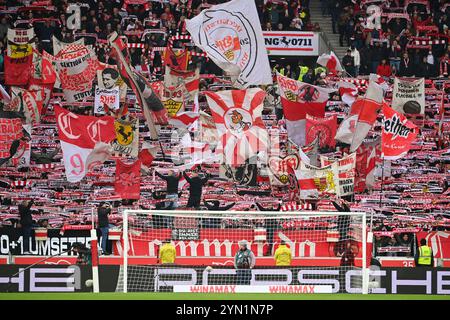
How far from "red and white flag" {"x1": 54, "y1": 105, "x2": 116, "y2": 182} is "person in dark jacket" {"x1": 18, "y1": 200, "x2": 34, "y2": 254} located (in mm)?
1125

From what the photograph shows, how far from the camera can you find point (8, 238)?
895 inches

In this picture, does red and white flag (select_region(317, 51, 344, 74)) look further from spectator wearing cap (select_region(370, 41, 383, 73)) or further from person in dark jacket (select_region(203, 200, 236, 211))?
person in dark jacket (select_region(203, 200, 236, 211))

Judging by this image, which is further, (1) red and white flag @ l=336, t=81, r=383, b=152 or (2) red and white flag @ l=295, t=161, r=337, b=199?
(1) red and white flag @ l=336, t=81, r=383, b=152

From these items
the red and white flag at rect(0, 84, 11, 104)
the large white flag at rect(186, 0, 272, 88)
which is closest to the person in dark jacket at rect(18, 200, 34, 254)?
the red and white flag at rect(0, 84, 11, 104)

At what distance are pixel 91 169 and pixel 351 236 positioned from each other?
808 centimetres

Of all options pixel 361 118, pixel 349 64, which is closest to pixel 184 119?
pixel 361 118

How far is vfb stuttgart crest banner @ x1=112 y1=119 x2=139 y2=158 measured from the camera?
2580 centimetres

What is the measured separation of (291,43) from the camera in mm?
33719

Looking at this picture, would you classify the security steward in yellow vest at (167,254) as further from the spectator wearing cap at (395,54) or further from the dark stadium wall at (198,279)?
the spectator wearing cap at (395,54)

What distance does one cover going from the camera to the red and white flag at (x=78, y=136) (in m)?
24.2

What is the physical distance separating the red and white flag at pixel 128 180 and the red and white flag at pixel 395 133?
558cm

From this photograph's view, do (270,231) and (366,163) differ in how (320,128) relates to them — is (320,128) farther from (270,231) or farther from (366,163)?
(270,231)
